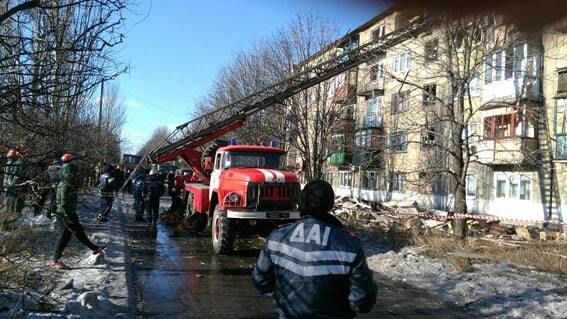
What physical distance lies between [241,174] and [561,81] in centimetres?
1752

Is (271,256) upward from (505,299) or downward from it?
upward

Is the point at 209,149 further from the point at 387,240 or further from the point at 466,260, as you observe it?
the point at 466,260

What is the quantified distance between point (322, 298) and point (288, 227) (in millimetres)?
504

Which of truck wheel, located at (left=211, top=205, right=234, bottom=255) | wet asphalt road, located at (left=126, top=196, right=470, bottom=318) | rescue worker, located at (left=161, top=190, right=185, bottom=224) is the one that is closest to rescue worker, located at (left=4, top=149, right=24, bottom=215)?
wet asphalt road, located at (left=126, top=196, right=470, bottom=318)

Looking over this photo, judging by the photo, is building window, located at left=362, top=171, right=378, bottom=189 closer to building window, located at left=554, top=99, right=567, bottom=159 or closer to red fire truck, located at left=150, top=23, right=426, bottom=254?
building window, located at left=554, top=99, right=567, bottom=159

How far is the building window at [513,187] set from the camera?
24.2 metres

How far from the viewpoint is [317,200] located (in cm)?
310

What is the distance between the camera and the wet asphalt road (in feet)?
21.9

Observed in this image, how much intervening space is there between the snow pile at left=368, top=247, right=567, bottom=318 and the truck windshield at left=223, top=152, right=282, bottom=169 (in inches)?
144

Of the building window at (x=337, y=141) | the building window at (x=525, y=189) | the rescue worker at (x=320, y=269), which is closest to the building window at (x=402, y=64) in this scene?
the rescue worker at (x=320, y=269)

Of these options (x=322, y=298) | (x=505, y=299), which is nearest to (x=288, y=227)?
(x=322, y=298)

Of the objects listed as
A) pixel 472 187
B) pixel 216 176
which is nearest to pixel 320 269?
pixel 216 176

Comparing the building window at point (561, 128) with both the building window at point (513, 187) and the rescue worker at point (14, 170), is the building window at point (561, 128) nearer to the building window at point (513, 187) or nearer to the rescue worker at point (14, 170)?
the building window at point (513, 187)

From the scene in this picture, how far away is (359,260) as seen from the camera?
115 inches
